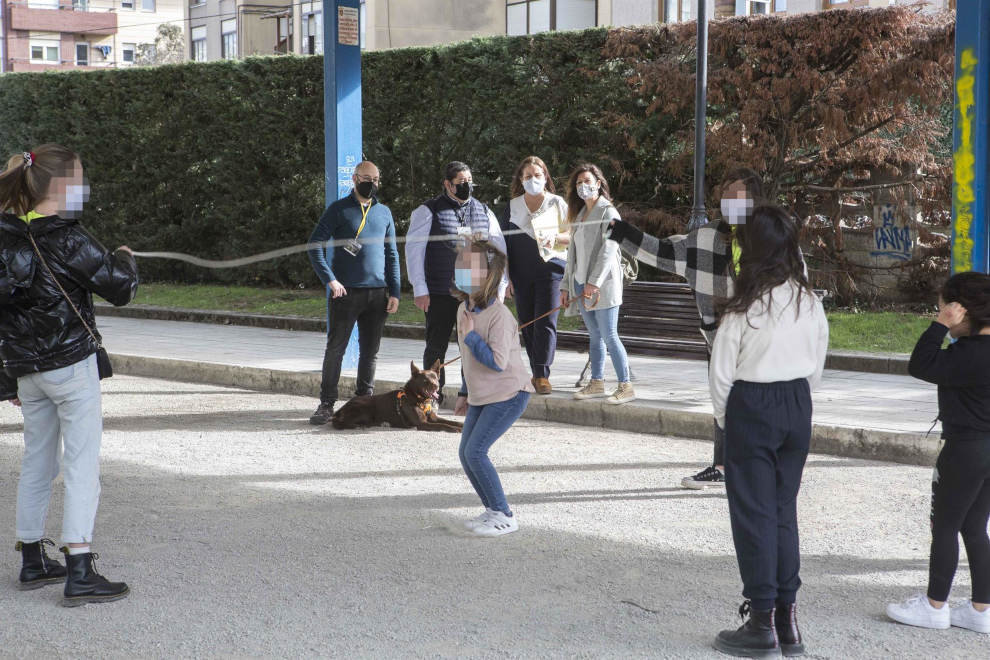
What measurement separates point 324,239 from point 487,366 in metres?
3.38

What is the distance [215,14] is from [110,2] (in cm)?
2533

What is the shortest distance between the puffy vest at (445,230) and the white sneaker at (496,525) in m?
3.18

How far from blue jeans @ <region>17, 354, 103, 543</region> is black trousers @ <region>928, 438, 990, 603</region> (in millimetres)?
3276

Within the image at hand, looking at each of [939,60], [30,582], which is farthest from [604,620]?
[939,60]

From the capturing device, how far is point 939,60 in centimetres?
1305

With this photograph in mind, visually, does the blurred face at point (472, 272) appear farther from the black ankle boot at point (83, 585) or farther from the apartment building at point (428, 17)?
the apartment building at point (428, 17)

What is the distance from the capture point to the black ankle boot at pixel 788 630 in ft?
12.9

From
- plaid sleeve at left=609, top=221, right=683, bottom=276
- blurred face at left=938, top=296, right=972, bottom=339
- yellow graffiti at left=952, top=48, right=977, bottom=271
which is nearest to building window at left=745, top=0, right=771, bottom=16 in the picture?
plaid sleeve at left=609, top=221, right=683, bottom=276

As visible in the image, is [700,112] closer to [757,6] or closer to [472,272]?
[472,272]

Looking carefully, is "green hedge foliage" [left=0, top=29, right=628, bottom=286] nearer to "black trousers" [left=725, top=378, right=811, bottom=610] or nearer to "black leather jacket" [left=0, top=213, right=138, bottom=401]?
"black leather jacket" [left=0, top=213, right=138, bottom=401]

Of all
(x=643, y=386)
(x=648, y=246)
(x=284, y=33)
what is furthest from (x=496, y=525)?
(x=284, y=33)

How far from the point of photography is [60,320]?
4422mm

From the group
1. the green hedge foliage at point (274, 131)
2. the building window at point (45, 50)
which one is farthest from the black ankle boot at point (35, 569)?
the building window at point (45, 50)

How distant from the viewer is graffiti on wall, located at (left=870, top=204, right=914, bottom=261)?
14.1 m
